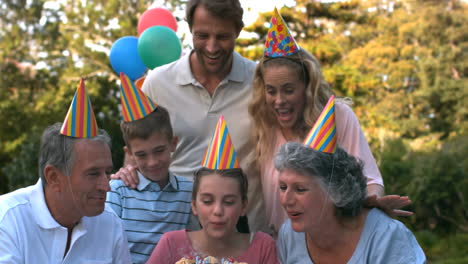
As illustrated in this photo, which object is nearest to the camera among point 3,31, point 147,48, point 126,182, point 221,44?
point 126,182

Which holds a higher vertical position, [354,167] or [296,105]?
[296,105]

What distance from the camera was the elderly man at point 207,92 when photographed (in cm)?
347

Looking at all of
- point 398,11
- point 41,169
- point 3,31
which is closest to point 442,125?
point 398,11

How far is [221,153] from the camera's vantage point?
2963mm

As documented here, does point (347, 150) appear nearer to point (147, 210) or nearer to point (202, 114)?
point (202, 114)

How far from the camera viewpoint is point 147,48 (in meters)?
5.48

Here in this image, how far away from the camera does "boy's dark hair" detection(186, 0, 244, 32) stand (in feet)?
11.1

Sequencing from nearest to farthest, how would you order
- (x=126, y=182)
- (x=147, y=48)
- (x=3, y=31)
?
(x=126, y=182)
(x=147, y=48)
(x=3, y=31)

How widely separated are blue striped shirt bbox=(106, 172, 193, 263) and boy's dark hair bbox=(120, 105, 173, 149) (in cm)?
25

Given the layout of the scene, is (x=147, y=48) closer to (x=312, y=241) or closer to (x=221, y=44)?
(x=221, y=44)

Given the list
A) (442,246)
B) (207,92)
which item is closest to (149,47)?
(207,92)

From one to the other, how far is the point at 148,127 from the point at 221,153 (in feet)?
1.55

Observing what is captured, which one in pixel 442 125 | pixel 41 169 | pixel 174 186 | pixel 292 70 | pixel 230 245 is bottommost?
pixel 442 125

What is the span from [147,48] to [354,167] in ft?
10.4
